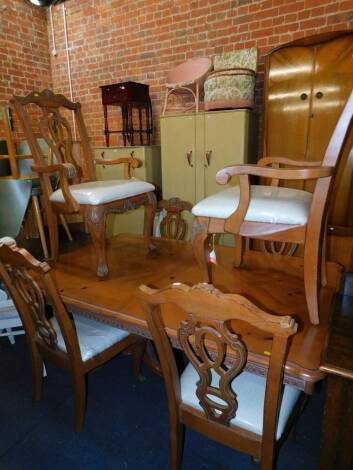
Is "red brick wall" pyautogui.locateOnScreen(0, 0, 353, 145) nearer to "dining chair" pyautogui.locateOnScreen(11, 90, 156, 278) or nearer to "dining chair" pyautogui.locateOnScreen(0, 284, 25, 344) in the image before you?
"dining chair" pyautogui.locateOnScreen(11, 90, 156, 278)

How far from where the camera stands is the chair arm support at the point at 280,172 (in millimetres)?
1174

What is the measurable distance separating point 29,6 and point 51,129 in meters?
3.31

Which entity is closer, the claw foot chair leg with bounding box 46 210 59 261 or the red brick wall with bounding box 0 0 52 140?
the claw foot chair leg with bounding box 46 210 59 261

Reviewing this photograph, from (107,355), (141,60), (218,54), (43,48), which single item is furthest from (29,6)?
(107,355)

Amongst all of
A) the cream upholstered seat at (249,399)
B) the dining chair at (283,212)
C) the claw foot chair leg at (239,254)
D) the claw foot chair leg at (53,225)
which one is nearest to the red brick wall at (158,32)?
the claw foot chair leg at (239,254)

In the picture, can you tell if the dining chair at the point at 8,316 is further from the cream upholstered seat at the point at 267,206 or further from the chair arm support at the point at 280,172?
the chair arm support at the point at 280,172

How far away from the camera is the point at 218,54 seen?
3365 millimetres

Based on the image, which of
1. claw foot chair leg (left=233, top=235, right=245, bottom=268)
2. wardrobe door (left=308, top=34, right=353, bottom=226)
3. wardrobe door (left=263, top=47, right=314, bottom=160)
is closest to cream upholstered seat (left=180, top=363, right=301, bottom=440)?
claw foot chair leg (left=233, top=235, right=245, bottom=268)

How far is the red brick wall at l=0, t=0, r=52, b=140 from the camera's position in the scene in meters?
4.11

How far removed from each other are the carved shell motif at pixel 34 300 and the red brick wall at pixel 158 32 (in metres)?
2.84

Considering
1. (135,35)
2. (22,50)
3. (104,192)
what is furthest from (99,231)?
(22,50)

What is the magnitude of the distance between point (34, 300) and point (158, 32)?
3531 millimetres

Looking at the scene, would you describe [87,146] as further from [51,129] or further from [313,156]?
[313,156]

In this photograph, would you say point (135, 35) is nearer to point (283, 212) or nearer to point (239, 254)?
point (239, 254)
